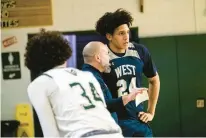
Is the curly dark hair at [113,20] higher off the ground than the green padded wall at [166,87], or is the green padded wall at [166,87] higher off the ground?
the curly dark hair at [113,20]

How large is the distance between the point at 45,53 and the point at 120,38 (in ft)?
3.13

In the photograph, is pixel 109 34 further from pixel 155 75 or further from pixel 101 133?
pixel 101 133

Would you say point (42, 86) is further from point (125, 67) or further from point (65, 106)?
point (125, 67)

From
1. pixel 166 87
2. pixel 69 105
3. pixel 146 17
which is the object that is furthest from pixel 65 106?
pixel 146 17

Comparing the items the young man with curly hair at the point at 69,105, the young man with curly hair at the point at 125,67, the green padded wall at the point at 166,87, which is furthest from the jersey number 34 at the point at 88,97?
the green padded wall at the point at 166,87

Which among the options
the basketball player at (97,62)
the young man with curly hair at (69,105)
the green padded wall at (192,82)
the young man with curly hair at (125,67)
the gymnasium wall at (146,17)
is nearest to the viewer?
the young man with curly hair at (69,105)

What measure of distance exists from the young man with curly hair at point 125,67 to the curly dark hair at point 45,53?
2.77 feet

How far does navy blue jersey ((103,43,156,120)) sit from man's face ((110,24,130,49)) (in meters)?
0.05

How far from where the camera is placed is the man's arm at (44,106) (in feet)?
4.36

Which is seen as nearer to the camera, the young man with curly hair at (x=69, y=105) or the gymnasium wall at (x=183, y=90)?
the young man with curly hair at (x=69, y=105)

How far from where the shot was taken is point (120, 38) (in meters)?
2.36

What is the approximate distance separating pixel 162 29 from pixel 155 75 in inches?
55.9

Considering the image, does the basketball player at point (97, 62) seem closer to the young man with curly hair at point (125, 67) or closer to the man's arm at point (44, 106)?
the young man with curly hair at point (125, 67)

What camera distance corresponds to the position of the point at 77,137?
131 centimetres
